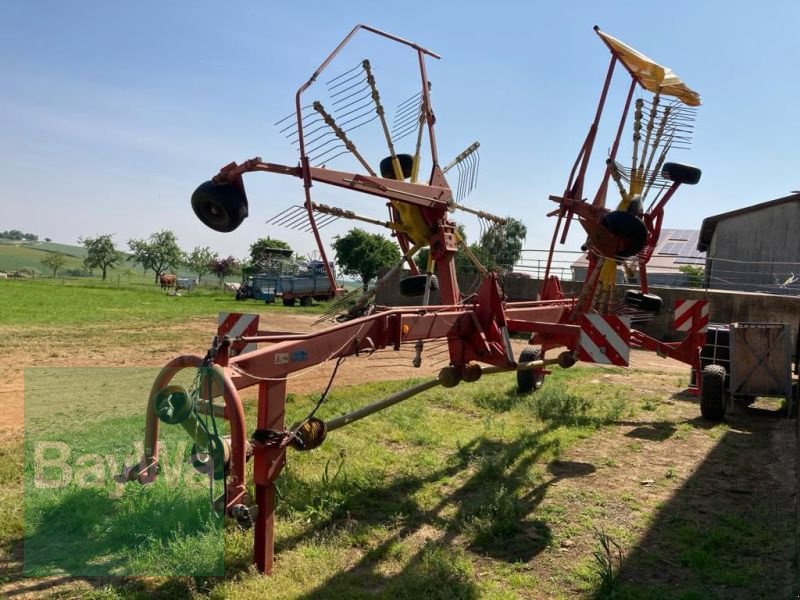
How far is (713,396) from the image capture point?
8266 millimetres

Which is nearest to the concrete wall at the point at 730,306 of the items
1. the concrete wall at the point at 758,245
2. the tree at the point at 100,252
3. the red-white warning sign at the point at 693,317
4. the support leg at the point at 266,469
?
the red-white warning sign at the point at 693,317

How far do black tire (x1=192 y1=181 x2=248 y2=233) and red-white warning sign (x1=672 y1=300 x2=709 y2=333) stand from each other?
650cm

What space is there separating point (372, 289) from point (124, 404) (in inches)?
187

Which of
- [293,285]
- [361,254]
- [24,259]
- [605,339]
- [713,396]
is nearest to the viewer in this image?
[605,339]

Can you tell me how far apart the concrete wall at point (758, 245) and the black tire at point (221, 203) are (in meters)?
21.1

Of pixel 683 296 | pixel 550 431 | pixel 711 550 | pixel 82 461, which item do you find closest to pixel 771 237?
pixel 683 296

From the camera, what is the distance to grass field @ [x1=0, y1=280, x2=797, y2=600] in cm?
387

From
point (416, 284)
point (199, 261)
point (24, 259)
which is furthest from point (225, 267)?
point (24, 259)

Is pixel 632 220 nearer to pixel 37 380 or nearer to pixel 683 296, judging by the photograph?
pixel 37 380

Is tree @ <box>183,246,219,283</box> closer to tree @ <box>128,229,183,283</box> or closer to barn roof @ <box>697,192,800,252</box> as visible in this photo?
tree @ <box>128,229,183,283</box>

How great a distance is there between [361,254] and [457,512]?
38.2 m

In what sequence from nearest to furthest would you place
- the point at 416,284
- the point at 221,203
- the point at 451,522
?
the point at 221,203
the point at 451,522
the point at 416,284

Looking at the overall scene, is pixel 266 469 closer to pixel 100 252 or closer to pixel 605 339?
pixel 605 339

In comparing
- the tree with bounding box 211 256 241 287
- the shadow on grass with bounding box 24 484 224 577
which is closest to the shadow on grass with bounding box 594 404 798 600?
the shadow on grass with bounding box 24 484 224 577
